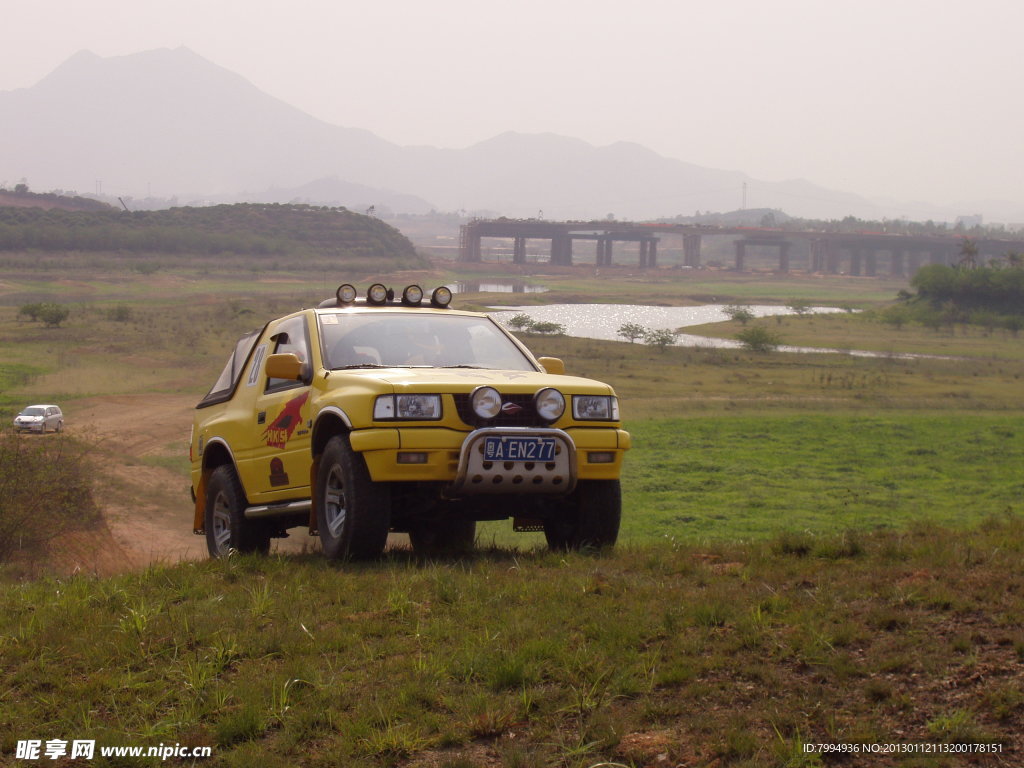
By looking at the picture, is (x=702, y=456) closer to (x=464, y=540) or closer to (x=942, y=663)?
(x=464, y=540)

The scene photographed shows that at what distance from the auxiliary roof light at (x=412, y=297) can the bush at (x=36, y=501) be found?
9.95 m

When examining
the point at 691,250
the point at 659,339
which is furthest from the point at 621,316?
the point at 691,250

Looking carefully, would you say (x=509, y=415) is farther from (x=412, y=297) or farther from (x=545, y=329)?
(x=545, y=329)

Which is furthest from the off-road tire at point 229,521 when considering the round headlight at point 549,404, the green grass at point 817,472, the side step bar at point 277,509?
the green grass at point 817,472

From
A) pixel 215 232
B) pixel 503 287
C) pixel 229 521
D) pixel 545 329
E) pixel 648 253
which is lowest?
pixel 545 329

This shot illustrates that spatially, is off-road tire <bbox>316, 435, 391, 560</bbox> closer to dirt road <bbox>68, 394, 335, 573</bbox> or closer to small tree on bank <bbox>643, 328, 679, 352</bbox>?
dirt road <bbox>68, 394, 335, 573</bbox>

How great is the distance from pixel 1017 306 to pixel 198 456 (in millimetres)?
89497

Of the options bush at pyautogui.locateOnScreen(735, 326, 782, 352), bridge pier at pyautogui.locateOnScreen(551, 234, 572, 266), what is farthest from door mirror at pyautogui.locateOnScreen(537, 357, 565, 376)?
bridge pier at pyautogui.locateOnScreen(551, 234, 572, 266)

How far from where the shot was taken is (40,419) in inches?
1213

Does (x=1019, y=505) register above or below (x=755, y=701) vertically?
below

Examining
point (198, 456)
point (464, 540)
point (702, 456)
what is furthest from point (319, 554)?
point (702, 456)

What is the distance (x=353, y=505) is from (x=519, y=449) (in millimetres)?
1064

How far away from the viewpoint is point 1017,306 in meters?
89.5

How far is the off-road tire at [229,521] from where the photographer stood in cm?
891
